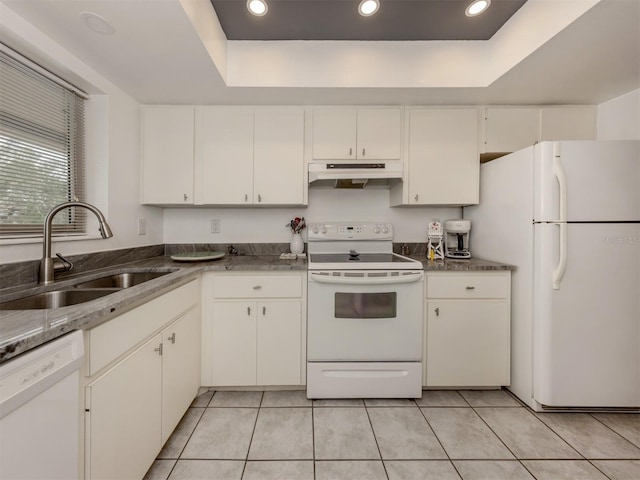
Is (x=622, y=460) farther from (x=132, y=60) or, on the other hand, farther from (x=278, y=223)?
(x=132, y=60)

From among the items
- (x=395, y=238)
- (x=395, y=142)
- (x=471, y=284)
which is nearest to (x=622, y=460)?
(x=471, y=284)

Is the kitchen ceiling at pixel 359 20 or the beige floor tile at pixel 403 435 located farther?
the kitchen ceiling at pixel 359 20

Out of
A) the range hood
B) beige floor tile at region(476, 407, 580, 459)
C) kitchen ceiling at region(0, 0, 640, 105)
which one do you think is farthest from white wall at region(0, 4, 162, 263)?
beige floor tile at region(476, 407, 580, 459)

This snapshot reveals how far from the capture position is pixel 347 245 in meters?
2.42

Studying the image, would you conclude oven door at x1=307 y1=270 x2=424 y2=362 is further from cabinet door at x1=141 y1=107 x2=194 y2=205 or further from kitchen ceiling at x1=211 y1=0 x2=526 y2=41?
kitchen ceiling at x1=211 y1=0 x2=526 y2=41

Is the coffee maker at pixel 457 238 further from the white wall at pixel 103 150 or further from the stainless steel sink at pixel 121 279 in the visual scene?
the white wall at pixel 103 150

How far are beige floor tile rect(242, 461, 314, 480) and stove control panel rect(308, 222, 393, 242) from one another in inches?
60.3

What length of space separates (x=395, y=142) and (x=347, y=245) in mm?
941

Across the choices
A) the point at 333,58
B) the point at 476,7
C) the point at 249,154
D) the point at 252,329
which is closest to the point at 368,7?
the point at 333,58

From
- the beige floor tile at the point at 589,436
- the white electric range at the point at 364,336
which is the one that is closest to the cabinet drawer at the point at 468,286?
the white electric range at the point at 364,336

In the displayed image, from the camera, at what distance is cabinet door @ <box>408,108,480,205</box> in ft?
7.29

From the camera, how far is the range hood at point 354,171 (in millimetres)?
2086

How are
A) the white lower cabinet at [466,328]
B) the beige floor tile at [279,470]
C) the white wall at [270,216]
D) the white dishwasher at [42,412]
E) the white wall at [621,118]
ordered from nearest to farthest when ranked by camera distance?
the white dishwasher at [42,412] < the beige floor tile at [279,470] < the white lower cabinet at [466,328] < the white wall at [621,118] < the white wall at [270,216]

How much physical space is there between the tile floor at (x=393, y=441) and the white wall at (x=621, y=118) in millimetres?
1983
